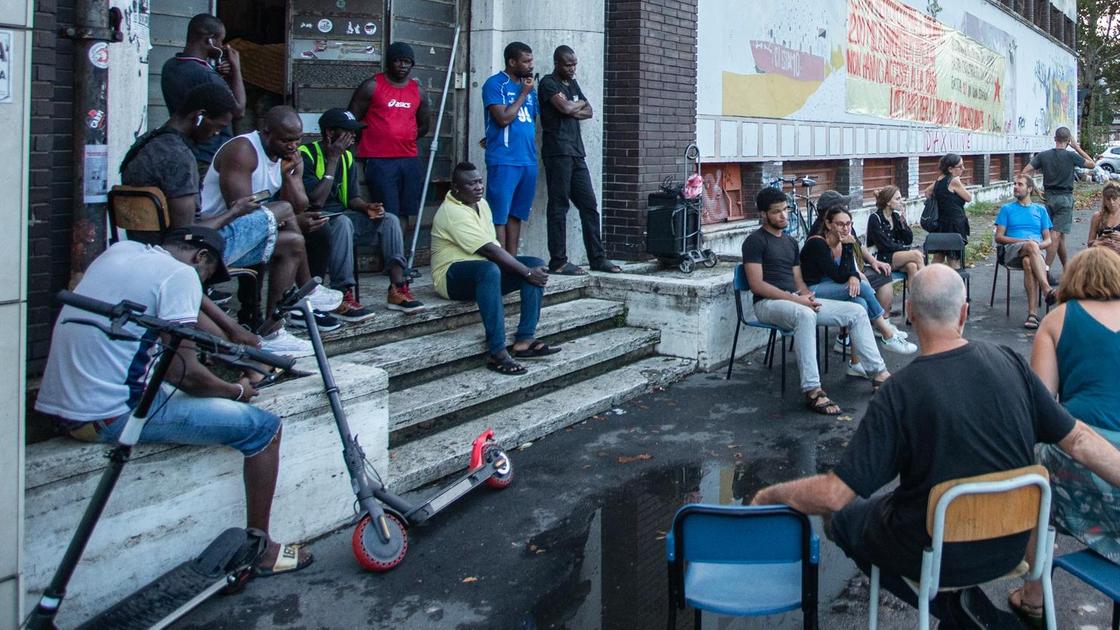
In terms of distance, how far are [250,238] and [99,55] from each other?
1.21 meters

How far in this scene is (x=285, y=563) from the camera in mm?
4629

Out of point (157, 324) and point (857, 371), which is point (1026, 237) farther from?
point (157, 324)

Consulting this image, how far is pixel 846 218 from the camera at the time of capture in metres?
7.86

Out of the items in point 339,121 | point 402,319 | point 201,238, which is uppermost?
point 339,121

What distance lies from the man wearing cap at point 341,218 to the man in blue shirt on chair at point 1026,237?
6.37 metres

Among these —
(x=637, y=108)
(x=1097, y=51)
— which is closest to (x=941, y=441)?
→ (x=637, y=108)

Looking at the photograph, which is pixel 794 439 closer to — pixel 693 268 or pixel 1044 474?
pixel 693 268

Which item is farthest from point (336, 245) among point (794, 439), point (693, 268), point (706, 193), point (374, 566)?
point (706, 193)

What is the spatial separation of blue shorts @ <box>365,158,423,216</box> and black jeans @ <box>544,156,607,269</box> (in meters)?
1.20

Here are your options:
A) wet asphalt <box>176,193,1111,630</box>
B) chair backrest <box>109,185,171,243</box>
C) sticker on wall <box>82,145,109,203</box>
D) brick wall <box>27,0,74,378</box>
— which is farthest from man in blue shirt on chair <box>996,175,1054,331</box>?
brick wall <box>27,0,74,378</box>

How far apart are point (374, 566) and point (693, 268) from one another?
536cm

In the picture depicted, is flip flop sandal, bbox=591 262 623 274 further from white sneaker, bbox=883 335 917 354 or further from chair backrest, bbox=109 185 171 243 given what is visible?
chair backrest, bbox=109 185 171 243

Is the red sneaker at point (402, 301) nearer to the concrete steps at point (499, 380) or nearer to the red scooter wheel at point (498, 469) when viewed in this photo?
the concrete steps at point (499, 380)

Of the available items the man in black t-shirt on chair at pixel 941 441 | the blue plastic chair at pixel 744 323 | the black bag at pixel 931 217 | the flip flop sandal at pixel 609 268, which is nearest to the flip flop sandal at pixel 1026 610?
the man in black t-shirt on chair at pixel 941 441
